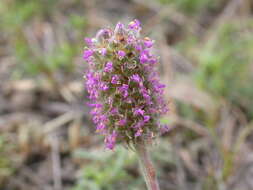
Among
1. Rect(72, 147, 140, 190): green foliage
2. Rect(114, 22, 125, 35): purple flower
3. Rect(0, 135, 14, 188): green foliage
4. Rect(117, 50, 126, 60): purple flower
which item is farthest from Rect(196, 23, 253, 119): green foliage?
Rect(117, 50, 126, 60): purple flower

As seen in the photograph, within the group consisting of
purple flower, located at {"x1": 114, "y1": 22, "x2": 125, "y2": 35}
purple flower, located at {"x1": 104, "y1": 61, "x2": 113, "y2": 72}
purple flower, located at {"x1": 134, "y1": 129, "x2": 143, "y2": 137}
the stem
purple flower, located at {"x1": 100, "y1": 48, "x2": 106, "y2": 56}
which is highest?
purple flower, located at {"x1": 114, "y1": 22, "x2": 125, "y2": 35}

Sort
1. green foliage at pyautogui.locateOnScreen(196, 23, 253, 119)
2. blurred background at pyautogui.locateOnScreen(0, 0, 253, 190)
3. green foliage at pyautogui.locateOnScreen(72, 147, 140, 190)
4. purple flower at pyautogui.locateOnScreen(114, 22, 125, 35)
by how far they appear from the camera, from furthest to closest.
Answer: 1. green foliage at pyautogui.locateOnScreen(196, 23, 253, 119)
2. blurred background at pyautogui.locateOnScreen(0, 0, 253, 190)
3. green foliage at pyautogui.locateOnScreen(72, 147, 140, 190)
4. purple flower at pyautogui.locateOnScreen(114, 22, 125, 35)

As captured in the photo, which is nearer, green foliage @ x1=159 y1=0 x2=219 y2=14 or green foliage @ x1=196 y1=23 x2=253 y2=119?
green foliage @ x1=196 y1=23 x2=253 y2=119

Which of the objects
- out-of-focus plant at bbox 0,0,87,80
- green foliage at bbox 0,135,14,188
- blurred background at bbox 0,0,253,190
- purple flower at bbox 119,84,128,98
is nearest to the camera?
purple flower at bbox 119,84,128,98

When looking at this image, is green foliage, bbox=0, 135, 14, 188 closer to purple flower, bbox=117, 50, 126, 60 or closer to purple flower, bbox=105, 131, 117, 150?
purple flower, bbox=105, 131, 117, 150

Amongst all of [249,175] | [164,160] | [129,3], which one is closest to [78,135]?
[164,160]

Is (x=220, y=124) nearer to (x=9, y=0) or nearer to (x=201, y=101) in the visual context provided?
(x=201, y=101)

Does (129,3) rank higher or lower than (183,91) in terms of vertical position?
higher
